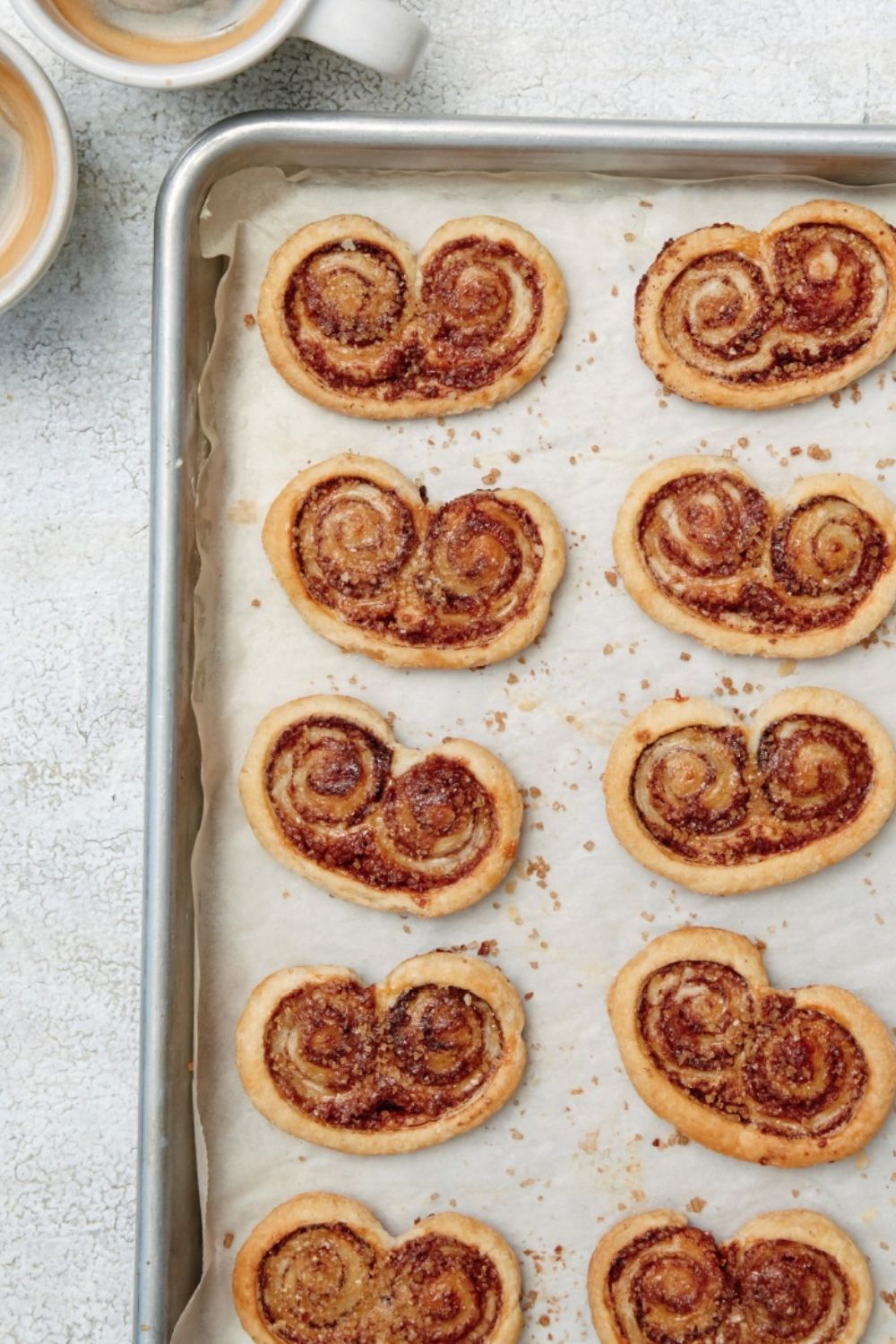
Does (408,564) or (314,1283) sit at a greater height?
(408,564)

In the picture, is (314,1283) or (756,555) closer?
(314,1283)

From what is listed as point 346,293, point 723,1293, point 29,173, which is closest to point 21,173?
point 29,173

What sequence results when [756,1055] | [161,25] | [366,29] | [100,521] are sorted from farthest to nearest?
[100,521], [756,1055], [161,25], [366,29]

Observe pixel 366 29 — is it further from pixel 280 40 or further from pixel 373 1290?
pixel 373 1290

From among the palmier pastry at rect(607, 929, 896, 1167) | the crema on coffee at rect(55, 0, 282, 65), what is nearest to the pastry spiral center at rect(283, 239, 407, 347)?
the crema on coffee at rect(55, 0, 282, 65)

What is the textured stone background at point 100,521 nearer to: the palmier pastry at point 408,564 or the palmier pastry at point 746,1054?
the palmier pastry at point 408,564

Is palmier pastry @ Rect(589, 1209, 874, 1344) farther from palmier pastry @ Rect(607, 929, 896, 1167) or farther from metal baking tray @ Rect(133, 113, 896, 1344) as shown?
metal baking tray @ Rect(133, 113, 896, 1344)
